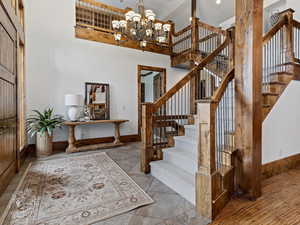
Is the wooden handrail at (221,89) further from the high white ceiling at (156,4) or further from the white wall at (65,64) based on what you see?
the high white ceiling at (156,4)

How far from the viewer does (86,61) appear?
4.61 m

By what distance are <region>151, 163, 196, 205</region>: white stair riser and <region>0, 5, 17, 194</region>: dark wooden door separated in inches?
82.4

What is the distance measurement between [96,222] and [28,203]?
945 millimetres

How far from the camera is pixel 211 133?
160 cm

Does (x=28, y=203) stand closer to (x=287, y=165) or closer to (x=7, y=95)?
(x=7, y=95)

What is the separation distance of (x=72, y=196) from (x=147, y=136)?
4.37ft

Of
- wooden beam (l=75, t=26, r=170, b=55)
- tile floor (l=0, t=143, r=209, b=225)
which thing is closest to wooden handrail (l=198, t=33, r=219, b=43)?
wooden beam (l=75, t=26, r=170, b=55)

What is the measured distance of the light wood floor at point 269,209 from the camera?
5.20 feet

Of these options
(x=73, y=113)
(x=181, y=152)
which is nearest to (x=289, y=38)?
(x=181, y=152)

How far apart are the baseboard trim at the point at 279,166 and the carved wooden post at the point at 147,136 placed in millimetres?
1767

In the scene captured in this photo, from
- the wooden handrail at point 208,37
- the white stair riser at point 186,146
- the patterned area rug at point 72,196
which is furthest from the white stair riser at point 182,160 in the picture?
the wooden handrail at point 208,37

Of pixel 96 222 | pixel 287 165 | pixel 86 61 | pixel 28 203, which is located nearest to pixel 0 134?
pixel 28 203

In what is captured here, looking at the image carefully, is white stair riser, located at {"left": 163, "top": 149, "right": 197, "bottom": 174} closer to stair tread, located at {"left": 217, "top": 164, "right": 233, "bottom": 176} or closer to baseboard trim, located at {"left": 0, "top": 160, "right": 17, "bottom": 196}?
stair tread, located at {"left": 217, "top": 164, "right": 233, "bottom": 176}

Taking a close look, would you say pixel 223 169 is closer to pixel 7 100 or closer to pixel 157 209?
pixel 157 209
